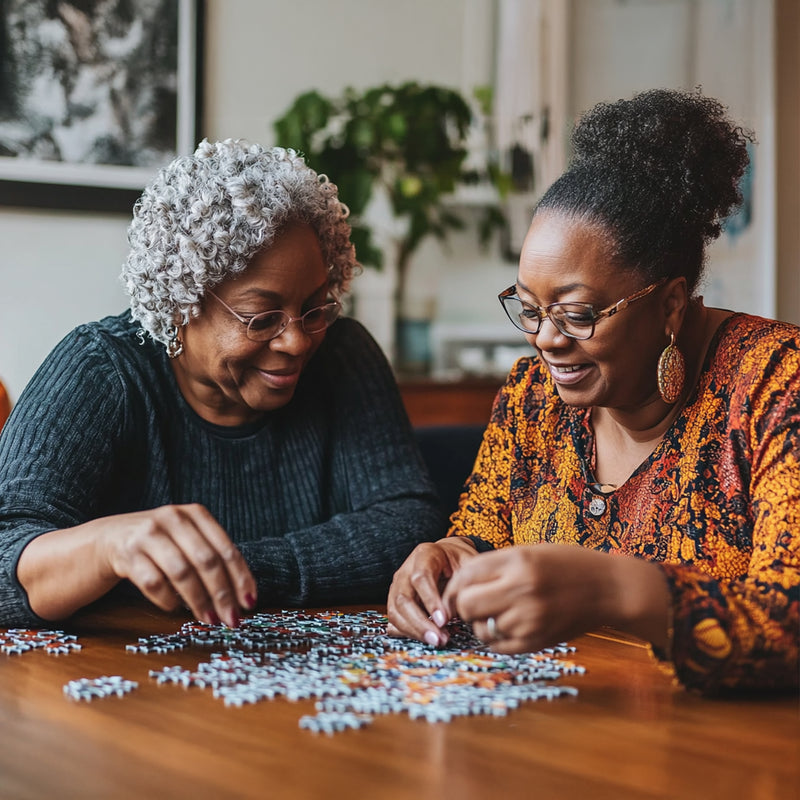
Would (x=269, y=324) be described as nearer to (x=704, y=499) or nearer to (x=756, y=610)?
(x=704, y=499)

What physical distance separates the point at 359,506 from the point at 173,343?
1.68 feet

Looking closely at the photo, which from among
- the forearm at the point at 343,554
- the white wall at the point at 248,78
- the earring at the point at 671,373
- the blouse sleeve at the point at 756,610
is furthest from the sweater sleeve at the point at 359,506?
the white wall at the point at 248,78

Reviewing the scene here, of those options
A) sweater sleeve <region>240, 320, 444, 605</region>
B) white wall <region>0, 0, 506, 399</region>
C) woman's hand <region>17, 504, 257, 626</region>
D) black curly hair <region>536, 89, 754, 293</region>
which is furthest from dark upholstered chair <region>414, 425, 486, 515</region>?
white wall <region>0, 0, 506, 399</region>

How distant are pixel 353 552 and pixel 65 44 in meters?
2.42

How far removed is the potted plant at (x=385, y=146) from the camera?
13.0ft

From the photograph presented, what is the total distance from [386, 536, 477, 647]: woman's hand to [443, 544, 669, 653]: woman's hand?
24 cm

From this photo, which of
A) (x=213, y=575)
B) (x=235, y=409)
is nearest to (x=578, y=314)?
(x=213, y=575)

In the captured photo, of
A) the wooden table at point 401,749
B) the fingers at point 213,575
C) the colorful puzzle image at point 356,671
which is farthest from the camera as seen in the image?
the fingers at point 213,575

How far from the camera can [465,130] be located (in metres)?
4.13

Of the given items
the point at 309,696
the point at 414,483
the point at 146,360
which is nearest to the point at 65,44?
the point at 146,360

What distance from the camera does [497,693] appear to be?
1329 millimetres

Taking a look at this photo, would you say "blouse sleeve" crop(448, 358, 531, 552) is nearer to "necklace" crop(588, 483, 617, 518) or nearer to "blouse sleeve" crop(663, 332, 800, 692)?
"necklace" crop(588, 483, 617, 518)

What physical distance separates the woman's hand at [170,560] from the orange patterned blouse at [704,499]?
584 mm

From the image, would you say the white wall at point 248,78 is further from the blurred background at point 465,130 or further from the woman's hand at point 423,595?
the woman's hand at point 423,595
